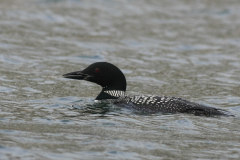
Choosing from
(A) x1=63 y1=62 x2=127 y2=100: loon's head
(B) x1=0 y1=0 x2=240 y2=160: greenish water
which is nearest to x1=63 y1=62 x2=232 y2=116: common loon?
(A) x1=63 y1=62 x2=127 y2=100: loon's head

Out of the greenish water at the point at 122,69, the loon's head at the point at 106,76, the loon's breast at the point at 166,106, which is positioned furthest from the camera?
the loon's head at the point at 106,76

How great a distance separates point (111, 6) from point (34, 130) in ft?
36.0

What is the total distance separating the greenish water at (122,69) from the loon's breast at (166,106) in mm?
165

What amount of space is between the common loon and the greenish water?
0.18 m

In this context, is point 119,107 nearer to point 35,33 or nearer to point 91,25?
point 35,33

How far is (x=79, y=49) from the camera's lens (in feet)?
35.7

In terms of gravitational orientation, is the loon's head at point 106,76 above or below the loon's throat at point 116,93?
above

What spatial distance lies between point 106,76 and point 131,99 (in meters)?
0.58

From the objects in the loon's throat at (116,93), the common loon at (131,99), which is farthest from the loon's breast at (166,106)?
the loon's throat at (116,93)

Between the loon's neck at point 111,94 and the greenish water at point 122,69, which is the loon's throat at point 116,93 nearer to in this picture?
the loon's neck at point 111,94

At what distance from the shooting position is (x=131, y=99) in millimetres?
6145

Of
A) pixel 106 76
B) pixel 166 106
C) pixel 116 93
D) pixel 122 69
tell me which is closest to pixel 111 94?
pixel 116 93

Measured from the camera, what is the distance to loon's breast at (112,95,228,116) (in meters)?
5.69

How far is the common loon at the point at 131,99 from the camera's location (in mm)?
5723
